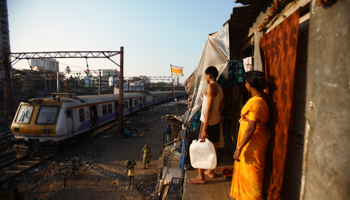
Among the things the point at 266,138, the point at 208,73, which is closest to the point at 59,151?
the point at 208,73

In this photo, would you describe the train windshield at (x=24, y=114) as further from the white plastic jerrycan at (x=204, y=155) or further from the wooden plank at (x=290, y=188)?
the wooden plank at (x=290, y=188)

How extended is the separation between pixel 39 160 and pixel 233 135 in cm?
832

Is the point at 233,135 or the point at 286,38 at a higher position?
the point at 286,38

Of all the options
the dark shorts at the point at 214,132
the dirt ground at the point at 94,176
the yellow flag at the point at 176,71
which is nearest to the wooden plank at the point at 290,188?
the dark shorts at the point at 214,132

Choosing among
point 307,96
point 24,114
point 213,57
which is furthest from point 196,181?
point 24,114

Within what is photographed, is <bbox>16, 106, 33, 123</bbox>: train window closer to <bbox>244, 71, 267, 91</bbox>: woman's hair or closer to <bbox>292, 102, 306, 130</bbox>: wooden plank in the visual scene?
<bbox>244, 71, 267, 91</bbox>: woman's hair

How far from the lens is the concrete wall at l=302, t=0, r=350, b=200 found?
1174mm

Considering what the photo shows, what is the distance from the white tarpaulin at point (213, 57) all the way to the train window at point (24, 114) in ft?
28.0

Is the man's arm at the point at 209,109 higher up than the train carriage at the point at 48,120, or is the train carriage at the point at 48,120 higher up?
the man's arm at the point at 209,109

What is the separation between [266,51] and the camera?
2.30 metres

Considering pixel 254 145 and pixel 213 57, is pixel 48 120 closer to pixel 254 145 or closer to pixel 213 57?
pixel 213 57

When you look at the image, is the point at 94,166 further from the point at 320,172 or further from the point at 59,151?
the point at 320,172

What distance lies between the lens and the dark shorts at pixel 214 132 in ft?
9.16

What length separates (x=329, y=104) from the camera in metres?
1.29
